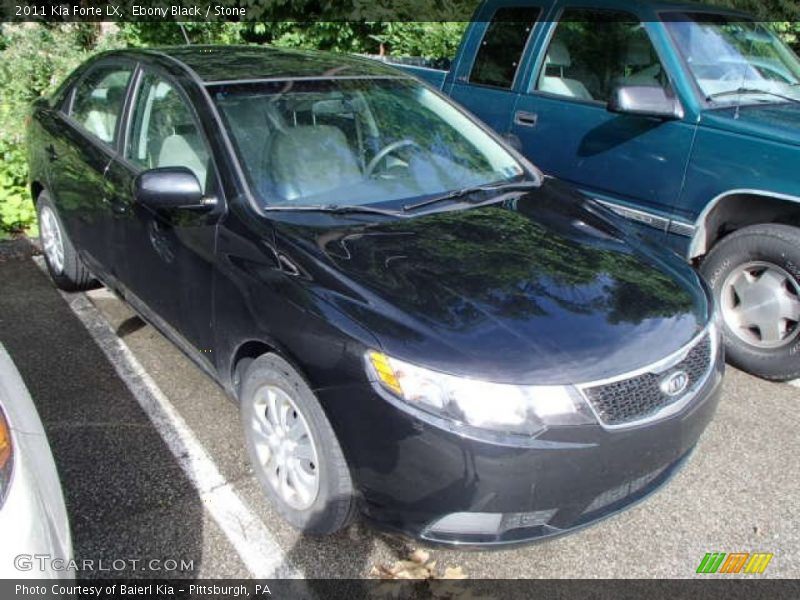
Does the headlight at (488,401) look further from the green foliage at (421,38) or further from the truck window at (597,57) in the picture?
the green foliage at (421,38)

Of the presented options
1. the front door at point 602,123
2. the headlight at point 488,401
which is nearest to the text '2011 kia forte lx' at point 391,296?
the headlight at point 488,401

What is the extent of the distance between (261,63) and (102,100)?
1088mm

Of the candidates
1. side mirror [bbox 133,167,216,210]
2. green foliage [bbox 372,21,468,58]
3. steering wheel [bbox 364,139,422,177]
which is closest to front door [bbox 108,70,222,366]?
side mirror [bbox 133,167,216,210]

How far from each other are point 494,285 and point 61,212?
2.93m

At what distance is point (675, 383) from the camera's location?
7.61 ft

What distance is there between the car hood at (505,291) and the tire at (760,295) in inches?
42.2

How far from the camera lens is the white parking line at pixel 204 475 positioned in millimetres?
2498

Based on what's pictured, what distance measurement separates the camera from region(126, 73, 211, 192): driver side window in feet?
9.87

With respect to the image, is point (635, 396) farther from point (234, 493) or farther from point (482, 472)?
point (234, 493)

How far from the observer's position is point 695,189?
3.81m

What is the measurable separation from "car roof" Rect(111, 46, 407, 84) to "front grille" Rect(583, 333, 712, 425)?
2024mm

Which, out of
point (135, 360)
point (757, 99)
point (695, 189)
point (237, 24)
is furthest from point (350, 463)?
point (237, 24)

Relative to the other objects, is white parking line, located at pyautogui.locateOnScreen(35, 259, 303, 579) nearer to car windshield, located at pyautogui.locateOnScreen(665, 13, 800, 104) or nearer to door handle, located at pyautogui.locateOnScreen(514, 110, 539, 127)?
door handle, located at pyautogui.locateOnScreen(514, 110, 539, 127)

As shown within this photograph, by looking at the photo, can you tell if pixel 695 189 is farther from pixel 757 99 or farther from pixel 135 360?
pixel 135 360
